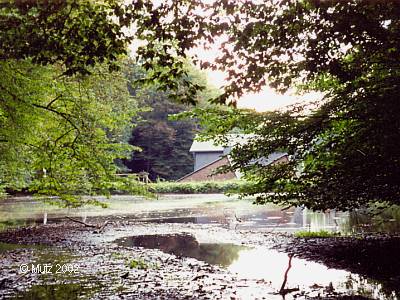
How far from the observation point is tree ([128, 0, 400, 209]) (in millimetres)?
6496

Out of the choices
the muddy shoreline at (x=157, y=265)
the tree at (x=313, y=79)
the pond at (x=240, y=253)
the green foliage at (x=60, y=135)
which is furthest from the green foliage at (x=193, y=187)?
the tree at (x=313, y=79)

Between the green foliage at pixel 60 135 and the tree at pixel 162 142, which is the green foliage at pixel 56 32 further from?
the tree at pixel 162 142

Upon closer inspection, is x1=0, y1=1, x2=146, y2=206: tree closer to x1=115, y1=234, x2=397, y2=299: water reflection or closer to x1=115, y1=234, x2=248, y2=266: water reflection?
x1=115, y1=234, x2=248, y2=266: water reflection

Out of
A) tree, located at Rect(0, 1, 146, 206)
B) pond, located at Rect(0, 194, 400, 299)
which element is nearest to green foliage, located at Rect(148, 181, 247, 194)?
pond, located at Rect(0, 194, 400, 299)

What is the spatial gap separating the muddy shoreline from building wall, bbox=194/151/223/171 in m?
46.0

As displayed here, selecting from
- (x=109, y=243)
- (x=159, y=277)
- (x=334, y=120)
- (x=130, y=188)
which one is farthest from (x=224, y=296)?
(x=109, y=243)

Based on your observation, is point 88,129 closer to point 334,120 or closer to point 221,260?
point 221,260

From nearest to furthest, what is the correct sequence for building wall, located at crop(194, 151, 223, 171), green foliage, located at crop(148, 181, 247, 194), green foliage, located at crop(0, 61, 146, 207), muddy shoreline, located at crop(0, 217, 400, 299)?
muddy shoreline, located at crop(0, 217, 400, 299) → green foliage, located at crop(0, 61, 146, 207) → green foliage, located at crop(148, 181, 247, 194) → building wall, located at crop(194, 151, 223, 171)

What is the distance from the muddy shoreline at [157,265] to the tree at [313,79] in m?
2.16

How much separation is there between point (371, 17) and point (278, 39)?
4.90 ft

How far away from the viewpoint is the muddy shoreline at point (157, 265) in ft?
26.2

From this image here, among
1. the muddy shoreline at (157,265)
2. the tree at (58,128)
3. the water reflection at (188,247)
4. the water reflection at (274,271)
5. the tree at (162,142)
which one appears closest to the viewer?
the muddy shoreline at (157,265)

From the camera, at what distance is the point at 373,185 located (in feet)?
29.8

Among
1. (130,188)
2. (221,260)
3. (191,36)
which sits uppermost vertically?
(191,36)
